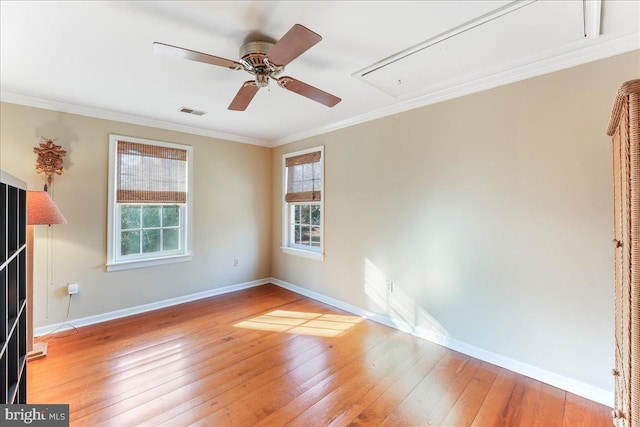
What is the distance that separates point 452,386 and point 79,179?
13.8ft

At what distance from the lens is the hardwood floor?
1805 mm

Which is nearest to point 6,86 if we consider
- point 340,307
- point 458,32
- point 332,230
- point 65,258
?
point 65,258

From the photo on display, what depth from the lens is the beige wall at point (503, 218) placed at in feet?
6.42

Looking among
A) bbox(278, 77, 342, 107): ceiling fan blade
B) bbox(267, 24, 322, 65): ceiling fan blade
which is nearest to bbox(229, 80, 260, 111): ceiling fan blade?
bbox(278, 77, 342, 107): ceiling fan blade

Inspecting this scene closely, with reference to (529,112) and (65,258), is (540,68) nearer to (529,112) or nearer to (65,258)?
(529,112)

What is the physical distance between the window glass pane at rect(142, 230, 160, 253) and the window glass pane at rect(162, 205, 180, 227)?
17cm

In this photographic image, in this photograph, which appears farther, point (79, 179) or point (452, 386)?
point (79, 179)

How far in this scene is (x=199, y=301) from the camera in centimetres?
Answer: 394

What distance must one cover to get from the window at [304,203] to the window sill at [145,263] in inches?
59.9

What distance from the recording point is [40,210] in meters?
2.33

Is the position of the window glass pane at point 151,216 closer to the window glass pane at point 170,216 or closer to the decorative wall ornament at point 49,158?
the window glass pane at point 170,216

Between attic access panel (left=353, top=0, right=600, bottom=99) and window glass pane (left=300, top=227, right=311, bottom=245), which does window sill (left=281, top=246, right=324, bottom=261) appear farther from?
attic access panel (left=353, top=0, right=600, bottom=99)

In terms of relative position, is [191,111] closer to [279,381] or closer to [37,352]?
[37,352]

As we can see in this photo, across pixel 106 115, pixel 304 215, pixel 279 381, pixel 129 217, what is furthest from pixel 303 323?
pixel 106 115
